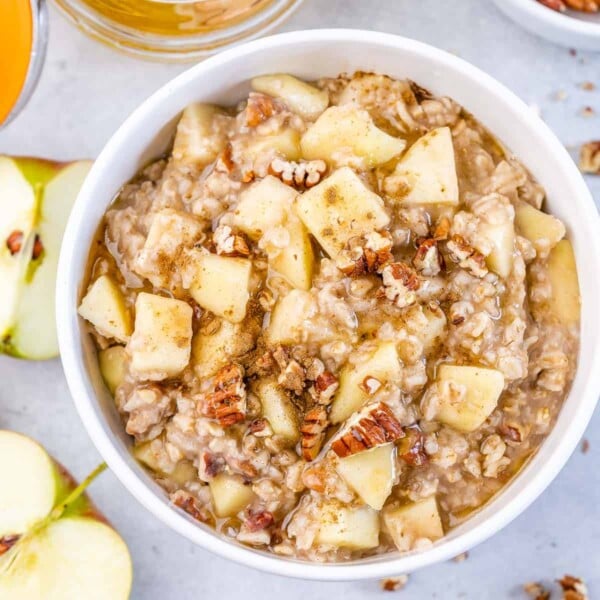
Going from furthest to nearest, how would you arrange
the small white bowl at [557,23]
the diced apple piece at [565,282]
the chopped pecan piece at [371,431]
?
the small white bowl at [557,23] → the diced apple piece at [565,282] → the chopped pecan piece at [371,431]

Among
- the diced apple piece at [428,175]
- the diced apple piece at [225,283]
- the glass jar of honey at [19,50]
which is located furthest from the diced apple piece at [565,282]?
the glass jar of honey at [19,50]

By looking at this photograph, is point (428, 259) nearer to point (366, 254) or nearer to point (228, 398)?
point (366, 254)

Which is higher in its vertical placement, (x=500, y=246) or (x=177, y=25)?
(x=177, y=25)

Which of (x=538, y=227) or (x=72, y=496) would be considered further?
A: (x=72, y=496)

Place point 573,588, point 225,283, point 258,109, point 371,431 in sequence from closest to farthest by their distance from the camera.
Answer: point 371,431, point 225,283, point 258,109, point 573,588

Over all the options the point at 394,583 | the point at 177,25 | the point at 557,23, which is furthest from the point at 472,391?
the point at 177,25

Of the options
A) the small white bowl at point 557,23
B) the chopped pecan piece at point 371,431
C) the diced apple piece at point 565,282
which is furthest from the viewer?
the small white bowl at point 557,23

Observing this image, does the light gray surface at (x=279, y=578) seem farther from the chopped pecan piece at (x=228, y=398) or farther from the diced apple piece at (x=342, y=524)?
the chopped pecan piece at (x=228, y=398)
